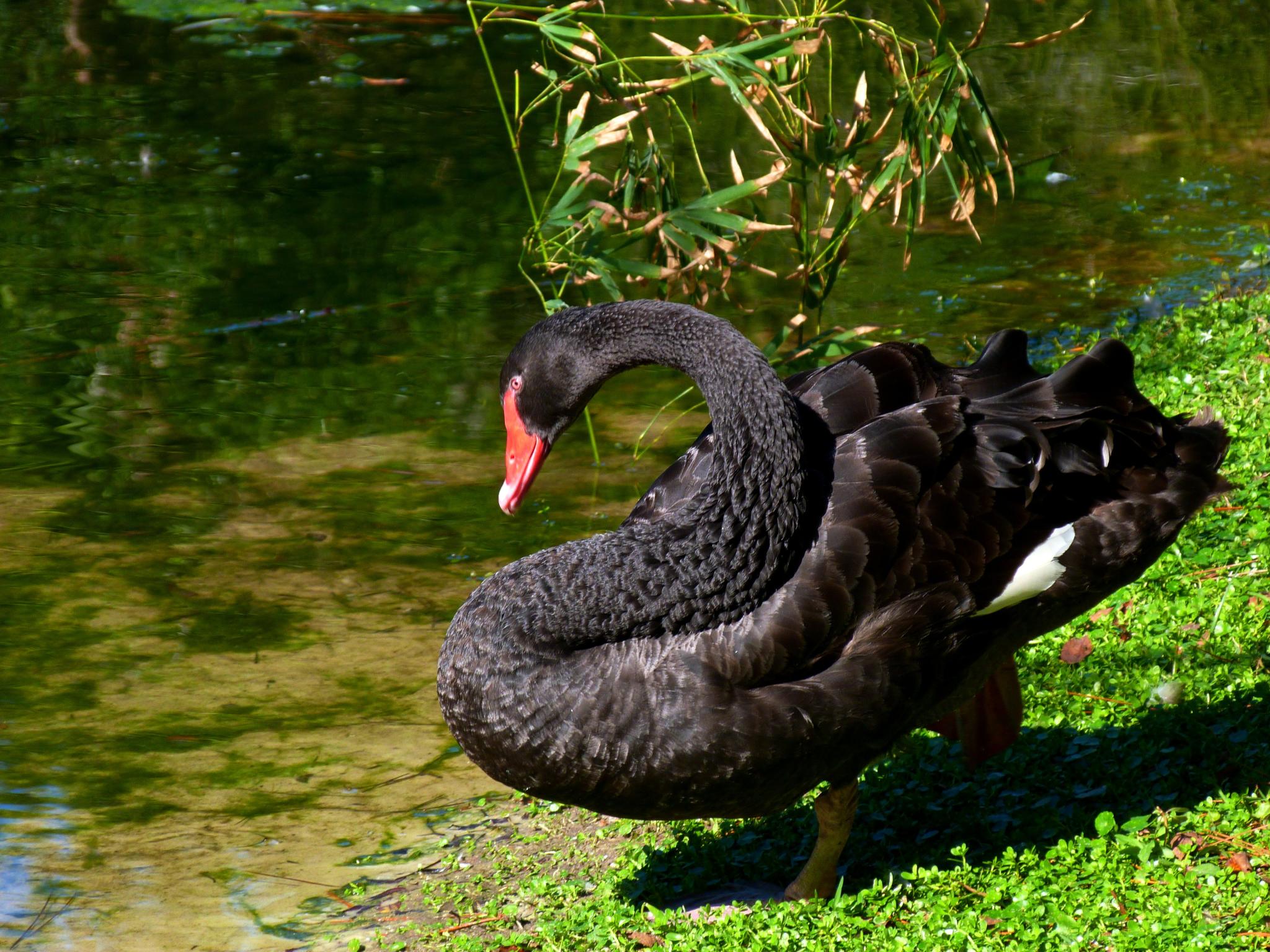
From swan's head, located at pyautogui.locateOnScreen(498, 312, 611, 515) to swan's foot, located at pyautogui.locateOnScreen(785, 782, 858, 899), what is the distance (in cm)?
103

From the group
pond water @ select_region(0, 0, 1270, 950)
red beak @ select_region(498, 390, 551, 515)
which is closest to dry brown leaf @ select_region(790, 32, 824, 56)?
red beak @ select_region(498, 390, 551, 515)

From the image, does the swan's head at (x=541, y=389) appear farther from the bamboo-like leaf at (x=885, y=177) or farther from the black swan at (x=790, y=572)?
the bamboo-like leaf at (x=885, y=177)

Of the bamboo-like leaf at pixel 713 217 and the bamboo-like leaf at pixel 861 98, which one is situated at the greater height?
the bamboo-like leaf at pixel 861 98

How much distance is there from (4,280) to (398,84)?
455cm

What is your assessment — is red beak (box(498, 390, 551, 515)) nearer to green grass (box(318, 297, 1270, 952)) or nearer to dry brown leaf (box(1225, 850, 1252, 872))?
green grass (box(318, 297, 1270, 952))

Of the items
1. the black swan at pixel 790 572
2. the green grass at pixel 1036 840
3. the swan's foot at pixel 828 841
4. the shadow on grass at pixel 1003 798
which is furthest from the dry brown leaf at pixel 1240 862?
the swan's foot at pixel 828 841

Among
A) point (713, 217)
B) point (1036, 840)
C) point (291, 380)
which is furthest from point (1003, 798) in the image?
point (291, 380)

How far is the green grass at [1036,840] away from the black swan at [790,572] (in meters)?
0.29

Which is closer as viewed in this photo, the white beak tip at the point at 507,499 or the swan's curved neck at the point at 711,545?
the swan's curved neck at the point at 711,545

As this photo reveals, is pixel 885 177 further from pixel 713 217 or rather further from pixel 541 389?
pixel 541 389

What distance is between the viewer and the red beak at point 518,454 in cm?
368

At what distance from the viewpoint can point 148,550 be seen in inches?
230

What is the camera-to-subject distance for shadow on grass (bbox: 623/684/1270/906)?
359cm

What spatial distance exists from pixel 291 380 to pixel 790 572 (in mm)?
4462
